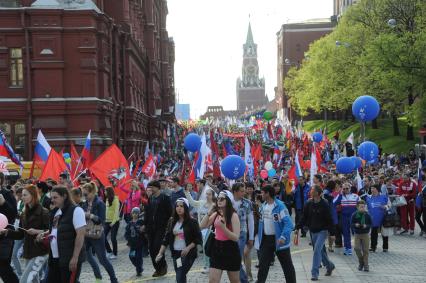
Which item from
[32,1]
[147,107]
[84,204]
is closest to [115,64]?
[32,1]

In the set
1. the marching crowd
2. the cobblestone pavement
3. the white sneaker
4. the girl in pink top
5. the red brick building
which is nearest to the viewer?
the marching crowd

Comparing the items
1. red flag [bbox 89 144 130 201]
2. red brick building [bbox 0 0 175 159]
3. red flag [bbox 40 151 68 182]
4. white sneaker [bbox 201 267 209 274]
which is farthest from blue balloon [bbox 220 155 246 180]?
red brick building [bbox 0 0 175 159]

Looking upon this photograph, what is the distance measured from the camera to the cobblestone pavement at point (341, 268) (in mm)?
11711

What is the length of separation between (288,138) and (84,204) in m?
34.6

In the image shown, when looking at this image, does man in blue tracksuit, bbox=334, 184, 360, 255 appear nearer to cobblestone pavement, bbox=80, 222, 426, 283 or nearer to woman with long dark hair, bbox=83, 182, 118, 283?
cobblestone pavement, bbox=80, 222, 426, 283

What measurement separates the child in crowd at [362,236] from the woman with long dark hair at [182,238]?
4.13 metres

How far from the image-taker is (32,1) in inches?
1110

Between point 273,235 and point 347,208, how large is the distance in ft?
18.4

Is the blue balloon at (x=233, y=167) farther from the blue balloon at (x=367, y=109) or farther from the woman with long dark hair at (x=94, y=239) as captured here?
the blue balloon at (x=367, y=109)

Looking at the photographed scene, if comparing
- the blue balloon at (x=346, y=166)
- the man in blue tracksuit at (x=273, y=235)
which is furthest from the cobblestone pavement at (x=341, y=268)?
the blue balloon at (x=346, y=166)

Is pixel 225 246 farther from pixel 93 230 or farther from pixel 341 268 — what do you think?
pixel 341 268

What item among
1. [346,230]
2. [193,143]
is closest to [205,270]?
[346,230]

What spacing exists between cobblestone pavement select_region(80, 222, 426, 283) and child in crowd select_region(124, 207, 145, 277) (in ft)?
0.76

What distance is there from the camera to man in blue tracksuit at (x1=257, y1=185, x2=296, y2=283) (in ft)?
32.2
